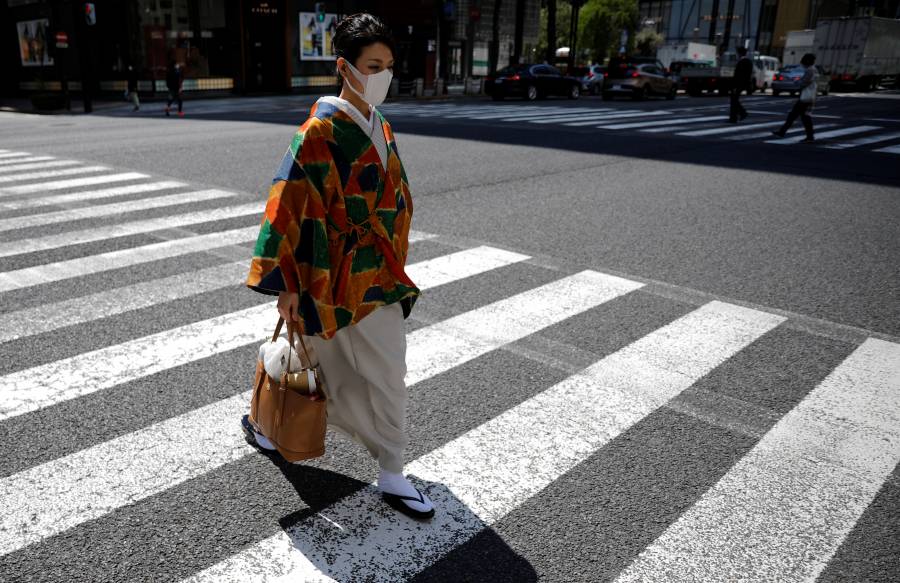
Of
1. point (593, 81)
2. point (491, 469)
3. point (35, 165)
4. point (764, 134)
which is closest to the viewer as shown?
point (491, 469)

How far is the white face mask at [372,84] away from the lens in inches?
101

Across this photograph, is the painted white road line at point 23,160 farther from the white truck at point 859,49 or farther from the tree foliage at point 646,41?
the tree foliage at point 646,41

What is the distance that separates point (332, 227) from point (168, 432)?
1.52 m

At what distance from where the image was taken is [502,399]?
3848 mm

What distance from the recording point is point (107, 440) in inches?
130

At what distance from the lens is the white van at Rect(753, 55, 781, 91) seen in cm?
4306

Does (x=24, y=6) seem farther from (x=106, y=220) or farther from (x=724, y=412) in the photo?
(x=724, y=412)

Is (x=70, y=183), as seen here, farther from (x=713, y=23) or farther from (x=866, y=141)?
(x=713, y=23)

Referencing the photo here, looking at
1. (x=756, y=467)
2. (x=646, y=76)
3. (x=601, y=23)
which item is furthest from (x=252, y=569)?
(x=601, y=23)

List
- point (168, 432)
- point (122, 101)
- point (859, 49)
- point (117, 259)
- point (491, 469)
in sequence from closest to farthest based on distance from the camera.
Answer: point (491, 469)
point (168, 432)
point (117, 259)
point (122, 101)
point (859, 49)

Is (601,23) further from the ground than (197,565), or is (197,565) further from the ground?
(601,23)

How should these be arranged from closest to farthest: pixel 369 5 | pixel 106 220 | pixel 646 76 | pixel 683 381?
pixel 683 381 < pixel 106 220 < pixel 646 76 < pixel 369 5

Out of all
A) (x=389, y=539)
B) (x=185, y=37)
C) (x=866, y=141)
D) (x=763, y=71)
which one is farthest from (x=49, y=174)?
(x=763, y=71)

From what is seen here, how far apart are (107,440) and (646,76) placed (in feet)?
102
